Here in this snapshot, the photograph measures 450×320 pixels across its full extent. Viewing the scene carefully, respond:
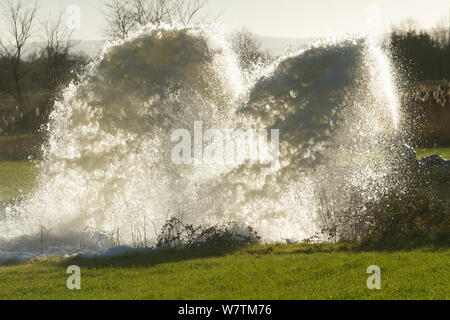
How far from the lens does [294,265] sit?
22.7 feet

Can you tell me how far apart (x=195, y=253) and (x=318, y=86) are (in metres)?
4.00

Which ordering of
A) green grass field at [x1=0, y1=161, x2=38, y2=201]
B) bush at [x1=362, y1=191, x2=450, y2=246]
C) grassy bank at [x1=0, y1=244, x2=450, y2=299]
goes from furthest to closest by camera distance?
green grass field at [x1=0, y1=161, x2=38, y2=201], bush at [x1=362, y1=191, x2=450, y2=246], grassy bank at [x1=0, y1=244, x2=450, y2=299]

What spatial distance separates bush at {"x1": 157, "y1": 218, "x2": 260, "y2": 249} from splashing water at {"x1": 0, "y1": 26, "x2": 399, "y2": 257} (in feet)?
1.95

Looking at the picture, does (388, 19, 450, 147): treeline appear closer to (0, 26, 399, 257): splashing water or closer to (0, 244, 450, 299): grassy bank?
(0, 26, 399, 257): splashing water

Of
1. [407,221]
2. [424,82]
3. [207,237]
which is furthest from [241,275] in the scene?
[424,82]

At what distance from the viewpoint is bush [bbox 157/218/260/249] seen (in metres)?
8.57

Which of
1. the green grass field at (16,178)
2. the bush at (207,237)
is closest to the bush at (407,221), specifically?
the bush at (207,237)

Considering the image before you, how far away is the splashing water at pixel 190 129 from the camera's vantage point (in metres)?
10.1

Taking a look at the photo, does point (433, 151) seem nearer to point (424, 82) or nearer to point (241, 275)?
point (241, 275)

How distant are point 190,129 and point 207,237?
303cm

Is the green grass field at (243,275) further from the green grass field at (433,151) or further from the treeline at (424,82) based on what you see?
the treeline at (424,82)

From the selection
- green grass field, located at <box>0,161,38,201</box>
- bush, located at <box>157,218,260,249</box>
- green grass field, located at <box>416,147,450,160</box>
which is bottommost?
bush, located at <box>157,218,260,249</box>

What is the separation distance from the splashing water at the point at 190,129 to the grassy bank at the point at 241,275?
1.85 meters

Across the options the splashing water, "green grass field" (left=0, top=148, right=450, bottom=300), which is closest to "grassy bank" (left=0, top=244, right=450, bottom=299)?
"green grass field" (left=0, top=148, right=450, bottom=300)
